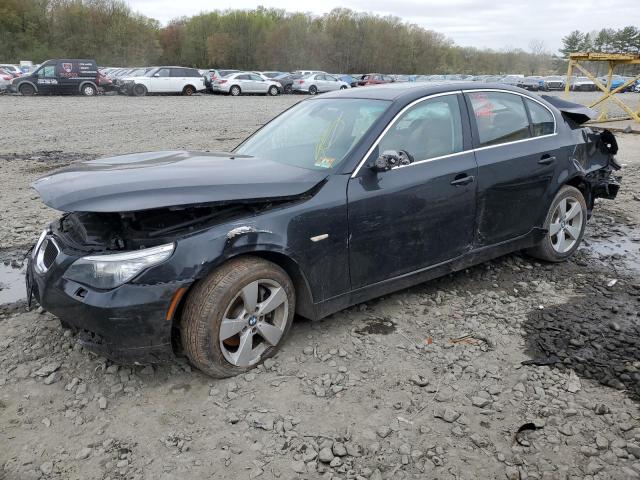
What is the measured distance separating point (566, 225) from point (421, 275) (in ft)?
6.53

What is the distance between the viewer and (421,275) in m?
4.09

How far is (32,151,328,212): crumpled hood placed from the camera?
114 inches

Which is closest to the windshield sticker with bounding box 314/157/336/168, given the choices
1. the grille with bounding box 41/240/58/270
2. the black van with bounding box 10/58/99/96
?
the grille with bounding box 41/240/58/270

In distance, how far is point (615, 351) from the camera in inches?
144

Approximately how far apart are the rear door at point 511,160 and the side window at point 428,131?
0.22m

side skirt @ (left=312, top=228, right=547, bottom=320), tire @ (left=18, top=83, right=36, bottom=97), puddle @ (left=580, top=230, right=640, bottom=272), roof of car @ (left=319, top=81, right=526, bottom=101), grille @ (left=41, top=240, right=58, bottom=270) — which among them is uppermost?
tire @ (left=18, top=83, right=36, bottom=97)

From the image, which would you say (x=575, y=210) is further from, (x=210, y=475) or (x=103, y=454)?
(x=103, y=454)

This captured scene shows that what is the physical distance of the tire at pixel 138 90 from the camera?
1153 inches

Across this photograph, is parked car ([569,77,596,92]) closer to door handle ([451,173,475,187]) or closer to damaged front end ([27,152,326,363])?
door handle ([451,173,475,187])

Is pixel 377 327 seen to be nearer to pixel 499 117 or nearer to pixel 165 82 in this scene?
pixel 499 117

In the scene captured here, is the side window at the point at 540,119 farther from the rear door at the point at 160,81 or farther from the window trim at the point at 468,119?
the rear door at the point at 160,81

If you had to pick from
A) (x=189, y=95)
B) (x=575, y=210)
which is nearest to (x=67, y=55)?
(x=189, y=95)

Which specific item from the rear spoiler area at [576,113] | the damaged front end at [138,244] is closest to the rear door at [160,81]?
the rear spoiler area at [576,113]

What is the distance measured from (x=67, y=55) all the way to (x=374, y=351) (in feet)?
210
